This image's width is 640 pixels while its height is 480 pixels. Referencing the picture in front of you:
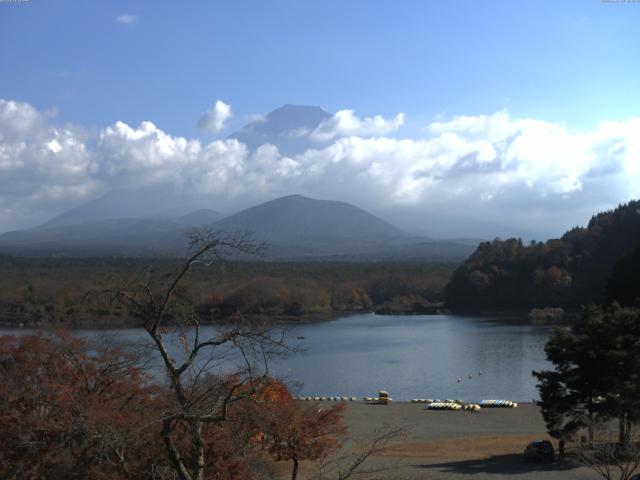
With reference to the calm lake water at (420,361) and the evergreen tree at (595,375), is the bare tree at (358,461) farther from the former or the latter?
the calm lake water at (420,361)

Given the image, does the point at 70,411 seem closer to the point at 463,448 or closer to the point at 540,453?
the point at 540,453

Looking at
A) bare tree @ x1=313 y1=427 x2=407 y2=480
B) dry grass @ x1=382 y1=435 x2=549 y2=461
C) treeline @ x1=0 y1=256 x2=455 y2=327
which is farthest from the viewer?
treeline @ x1=0 y1=256 x2=455 y2=327

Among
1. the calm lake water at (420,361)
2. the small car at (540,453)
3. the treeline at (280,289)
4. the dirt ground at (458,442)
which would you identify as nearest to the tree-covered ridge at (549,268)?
the treeline at (280,289)

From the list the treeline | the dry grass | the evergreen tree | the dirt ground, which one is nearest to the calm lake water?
the dirt ground

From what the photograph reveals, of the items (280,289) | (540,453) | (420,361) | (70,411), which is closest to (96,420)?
(70,411)

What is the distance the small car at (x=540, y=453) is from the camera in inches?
513

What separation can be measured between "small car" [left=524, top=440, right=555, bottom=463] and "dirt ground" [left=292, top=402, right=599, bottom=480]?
16cm

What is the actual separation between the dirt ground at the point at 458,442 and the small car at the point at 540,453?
0.16 metres

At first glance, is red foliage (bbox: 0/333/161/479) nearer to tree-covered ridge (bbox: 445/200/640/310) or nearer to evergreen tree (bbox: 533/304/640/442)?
evergreen tree (bbox: 533/304/640/442)

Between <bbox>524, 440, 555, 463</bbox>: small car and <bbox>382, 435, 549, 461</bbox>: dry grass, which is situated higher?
<bbox>524, 440, 555, 463</bbox>: small car

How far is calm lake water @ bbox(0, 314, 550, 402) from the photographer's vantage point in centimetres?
2581

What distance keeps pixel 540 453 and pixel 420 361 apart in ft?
64.8

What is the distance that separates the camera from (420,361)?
107 feet

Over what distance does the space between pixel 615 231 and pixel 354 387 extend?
39.7 meters
